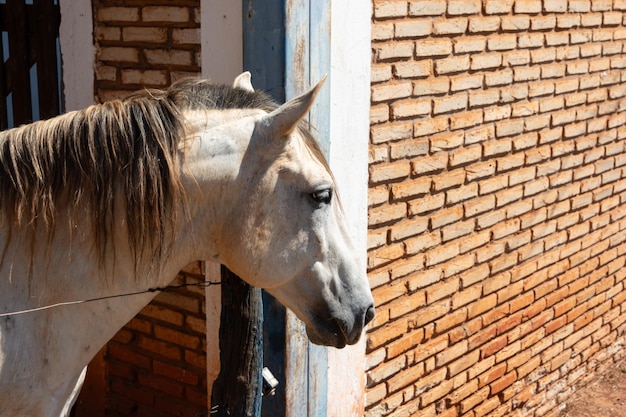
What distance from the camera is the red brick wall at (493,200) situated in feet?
13.6

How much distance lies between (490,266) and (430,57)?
52.0 inches

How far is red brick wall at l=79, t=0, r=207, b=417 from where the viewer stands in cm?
376

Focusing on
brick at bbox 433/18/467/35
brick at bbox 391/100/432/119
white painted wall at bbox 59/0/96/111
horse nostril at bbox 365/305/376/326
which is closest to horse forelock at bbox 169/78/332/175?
horse nostril at bbox 365/305/376/326

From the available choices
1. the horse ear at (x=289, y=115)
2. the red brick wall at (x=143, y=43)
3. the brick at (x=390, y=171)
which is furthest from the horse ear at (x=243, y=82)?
the brick at (x=390, y=171)

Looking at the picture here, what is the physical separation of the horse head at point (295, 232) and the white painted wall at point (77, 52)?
1496mm

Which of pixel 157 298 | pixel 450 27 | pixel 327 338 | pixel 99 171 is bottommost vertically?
pixel 157 298

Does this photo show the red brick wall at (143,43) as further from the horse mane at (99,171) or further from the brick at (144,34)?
the horse mane at (99,171)

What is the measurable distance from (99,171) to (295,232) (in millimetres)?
612

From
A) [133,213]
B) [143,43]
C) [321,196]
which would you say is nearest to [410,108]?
[143,43]

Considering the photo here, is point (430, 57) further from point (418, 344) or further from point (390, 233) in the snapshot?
point (418, 344)

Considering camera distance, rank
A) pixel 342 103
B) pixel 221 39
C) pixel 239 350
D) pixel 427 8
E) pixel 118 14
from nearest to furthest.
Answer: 1. pixel 239 350
2. pixel 221 39
3. pixel 342 103
4. pixel 118 14
5. pixel 427 8

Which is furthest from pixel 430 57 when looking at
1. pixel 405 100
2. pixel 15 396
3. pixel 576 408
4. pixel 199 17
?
pixel 576 408

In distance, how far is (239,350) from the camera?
10.2 ft

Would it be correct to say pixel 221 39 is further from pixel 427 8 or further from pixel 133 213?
pixel 133 213
